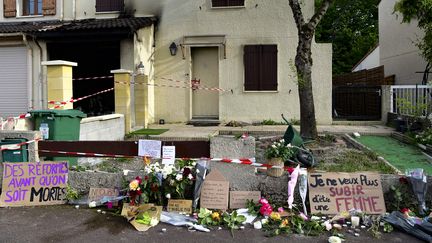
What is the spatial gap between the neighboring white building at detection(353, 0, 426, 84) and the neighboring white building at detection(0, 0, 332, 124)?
452cm

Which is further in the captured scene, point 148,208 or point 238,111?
point 238,111

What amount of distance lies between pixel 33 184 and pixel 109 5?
396 inches

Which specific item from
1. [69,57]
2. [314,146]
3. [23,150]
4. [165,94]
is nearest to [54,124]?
[23,150]

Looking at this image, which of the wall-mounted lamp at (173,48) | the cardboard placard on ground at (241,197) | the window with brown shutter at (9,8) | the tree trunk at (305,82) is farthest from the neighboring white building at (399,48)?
the window with brown shutter at (9,8)

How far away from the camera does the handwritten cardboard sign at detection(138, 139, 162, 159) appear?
18.8 feet

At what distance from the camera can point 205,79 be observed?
555 inches

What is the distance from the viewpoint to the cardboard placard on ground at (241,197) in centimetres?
539

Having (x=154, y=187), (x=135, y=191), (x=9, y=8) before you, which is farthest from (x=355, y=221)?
(x=9, y=8)

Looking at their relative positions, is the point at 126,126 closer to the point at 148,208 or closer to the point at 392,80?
the point at 148,208

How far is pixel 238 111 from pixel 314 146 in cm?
462

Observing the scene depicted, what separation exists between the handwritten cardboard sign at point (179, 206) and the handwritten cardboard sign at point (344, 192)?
1573mm

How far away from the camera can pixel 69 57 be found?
15.0m

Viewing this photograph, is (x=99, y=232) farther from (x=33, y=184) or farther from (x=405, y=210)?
(x=405, y=210)

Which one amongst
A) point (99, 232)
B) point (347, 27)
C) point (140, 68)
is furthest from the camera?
point (347, 27)
